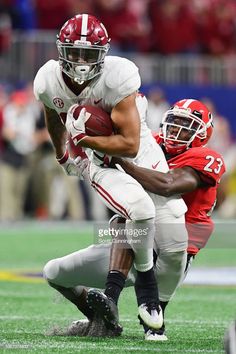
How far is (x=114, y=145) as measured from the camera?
472cm

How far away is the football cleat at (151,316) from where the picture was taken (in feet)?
15.4

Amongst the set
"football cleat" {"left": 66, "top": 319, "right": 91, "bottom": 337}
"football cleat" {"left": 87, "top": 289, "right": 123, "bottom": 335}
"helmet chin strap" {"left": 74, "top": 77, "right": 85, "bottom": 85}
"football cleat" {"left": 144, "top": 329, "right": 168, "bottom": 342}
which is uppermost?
"helmet chin strap" {"left": 74, "top": 77, "right": 85, "bottom": 85}

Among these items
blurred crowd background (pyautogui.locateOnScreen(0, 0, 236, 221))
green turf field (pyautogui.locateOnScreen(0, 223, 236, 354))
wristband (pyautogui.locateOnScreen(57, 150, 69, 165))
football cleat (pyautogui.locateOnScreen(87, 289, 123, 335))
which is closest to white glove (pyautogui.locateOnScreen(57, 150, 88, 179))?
wristband (pyautogui.locateOnScreen(57, 150, 69, 165))

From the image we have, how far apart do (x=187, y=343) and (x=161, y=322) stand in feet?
0.53

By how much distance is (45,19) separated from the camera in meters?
14.2

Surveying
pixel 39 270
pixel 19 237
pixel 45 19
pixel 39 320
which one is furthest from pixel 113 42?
pixel 39 320

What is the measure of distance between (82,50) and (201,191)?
96 centimetres

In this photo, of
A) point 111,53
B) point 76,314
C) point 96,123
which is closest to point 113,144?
point 96,123

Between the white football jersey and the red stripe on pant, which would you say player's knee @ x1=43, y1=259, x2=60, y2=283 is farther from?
the white football jersey

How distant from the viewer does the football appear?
4.77 meters

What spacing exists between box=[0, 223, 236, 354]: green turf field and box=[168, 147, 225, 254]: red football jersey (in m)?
0.52

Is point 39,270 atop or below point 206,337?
below

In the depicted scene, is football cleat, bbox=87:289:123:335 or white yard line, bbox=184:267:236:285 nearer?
football cleat, bbox=87:289:123:335

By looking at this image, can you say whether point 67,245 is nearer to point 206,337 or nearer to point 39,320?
point 39,320
